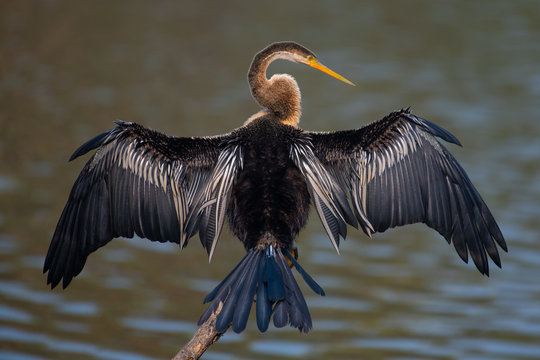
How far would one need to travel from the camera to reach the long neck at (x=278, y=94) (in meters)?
5.40

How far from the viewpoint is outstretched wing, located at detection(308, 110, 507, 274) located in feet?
16.8

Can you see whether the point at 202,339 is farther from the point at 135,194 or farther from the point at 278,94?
the point at 278,94

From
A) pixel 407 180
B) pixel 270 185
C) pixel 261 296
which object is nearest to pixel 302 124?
pixel 407 180

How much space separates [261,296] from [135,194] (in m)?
1.18

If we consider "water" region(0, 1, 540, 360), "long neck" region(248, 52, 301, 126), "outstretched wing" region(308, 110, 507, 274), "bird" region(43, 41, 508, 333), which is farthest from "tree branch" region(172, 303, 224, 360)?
"water" region(0, 1, 540, 360)

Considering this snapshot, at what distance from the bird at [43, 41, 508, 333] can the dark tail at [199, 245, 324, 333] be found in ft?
1.25

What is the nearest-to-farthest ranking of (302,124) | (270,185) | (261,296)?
(261,296) → (270,185) → (302,124)

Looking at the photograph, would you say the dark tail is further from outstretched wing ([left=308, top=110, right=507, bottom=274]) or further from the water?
the water

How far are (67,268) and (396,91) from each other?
8857mm

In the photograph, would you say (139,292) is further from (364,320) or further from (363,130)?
(363,130)

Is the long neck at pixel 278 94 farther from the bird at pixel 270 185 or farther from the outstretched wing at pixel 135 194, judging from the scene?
the outstretched wing at pixel 135 194

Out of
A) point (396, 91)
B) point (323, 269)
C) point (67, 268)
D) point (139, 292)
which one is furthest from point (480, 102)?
point (67, 268)

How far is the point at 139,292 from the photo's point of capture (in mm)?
8188

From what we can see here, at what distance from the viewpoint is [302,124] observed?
11773 mm
